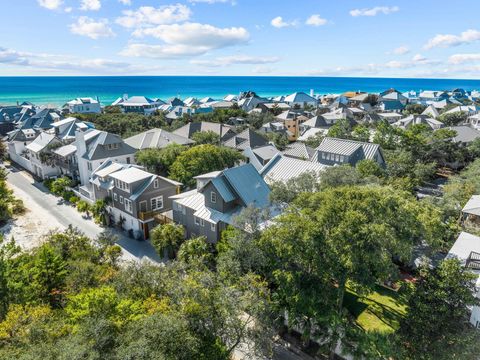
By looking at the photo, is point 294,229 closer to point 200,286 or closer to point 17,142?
point 200,286

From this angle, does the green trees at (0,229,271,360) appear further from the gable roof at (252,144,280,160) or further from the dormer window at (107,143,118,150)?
the gable roof at (252,144,280,160)

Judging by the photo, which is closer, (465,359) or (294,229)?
(465,359)

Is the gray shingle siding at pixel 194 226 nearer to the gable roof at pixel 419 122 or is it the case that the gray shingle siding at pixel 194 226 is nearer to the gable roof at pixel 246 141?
the gable roof at pixel 246 141

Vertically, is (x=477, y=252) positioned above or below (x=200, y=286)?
below

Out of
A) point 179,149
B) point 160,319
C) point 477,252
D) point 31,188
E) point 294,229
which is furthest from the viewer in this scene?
point 31,188

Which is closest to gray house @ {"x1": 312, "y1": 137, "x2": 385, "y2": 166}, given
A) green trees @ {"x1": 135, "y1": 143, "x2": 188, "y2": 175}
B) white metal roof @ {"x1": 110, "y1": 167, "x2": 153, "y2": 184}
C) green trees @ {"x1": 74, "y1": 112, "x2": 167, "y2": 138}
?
green trees @ {"x1": 135, "y1": 143, "x2": 188, "y2": 175}

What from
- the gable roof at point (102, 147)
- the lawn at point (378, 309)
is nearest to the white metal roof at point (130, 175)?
the gable roof at point (102, 147)

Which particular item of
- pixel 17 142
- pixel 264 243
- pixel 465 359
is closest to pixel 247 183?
pixel 264 243

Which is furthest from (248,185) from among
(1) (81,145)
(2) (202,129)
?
(2) (202,129)
